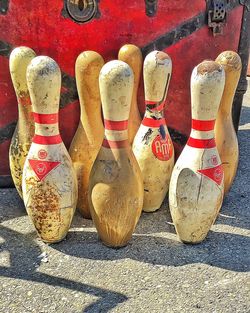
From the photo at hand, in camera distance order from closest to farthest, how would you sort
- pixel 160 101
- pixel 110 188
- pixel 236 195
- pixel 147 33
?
pixel 110 188 → pixel 160 101 → pixel 147 33 → pixel 236 195

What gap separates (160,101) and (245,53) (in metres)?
0.64

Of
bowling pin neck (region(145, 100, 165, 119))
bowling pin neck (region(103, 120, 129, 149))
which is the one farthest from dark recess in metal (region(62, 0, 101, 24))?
bowling pin neck (region(103, 120, 129, 149))

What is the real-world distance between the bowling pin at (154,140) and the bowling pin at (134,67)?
0.29ft

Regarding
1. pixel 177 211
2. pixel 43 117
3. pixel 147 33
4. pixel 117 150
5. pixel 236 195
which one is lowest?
pixel 236 195

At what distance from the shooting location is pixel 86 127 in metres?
1.82

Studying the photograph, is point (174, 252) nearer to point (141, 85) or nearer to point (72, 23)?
point (141, 85)

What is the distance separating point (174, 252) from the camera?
1.67m

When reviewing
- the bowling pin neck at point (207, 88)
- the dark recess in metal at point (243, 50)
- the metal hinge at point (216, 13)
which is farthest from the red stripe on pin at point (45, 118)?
the dark recess in metal at point (243, 50)

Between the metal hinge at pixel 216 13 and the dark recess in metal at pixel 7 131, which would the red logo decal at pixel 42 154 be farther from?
the metal hinge at pixel 216 13

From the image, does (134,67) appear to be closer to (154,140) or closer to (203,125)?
(154,140)

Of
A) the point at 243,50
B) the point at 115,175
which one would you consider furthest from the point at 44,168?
the point at 243,50

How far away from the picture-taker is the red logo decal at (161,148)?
183 cm

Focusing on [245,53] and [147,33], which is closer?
[147,33]

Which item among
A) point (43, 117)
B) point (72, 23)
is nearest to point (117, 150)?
point (43, 117)
